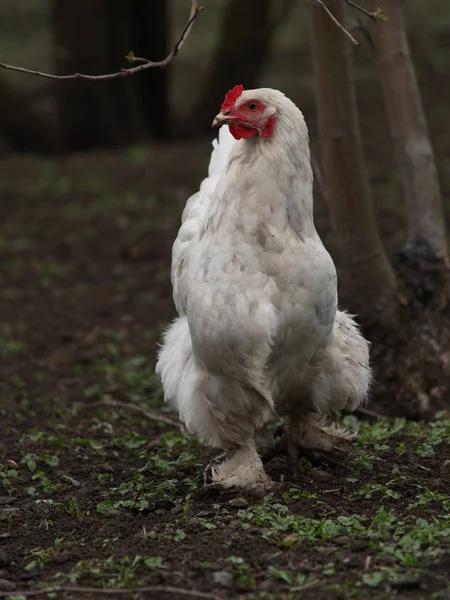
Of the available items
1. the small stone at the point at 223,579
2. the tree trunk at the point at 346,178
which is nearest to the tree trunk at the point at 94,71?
the tree trunk at the point at 346,178

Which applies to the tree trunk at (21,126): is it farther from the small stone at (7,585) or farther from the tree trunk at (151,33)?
the small stone at (7,585)

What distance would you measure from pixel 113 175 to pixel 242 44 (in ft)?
8.31

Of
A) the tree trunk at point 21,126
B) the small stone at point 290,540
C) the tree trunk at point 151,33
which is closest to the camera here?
the small stone at point 290,540

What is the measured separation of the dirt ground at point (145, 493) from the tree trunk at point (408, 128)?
1.35 metres

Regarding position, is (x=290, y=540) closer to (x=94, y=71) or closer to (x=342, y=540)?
(x=342, y=540)

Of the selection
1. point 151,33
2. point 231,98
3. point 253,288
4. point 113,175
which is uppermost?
point 151,33

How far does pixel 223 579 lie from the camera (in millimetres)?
3904

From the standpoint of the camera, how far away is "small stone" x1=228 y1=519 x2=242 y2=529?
14.7 ft

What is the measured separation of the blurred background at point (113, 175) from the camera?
842 centimetres

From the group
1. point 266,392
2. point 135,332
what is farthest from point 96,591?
point 135,332

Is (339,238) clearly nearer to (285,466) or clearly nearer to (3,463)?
(285,466)

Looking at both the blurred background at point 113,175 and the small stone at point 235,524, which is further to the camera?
the blurred background at point 113,175

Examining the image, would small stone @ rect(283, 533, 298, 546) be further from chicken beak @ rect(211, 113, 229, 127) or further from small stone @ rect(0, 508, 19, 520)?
chicken beak @ rect(211, 113, 229, 127)

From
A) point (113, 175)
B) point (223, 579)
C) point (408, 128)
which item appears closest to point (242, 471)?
point (223, 579)
